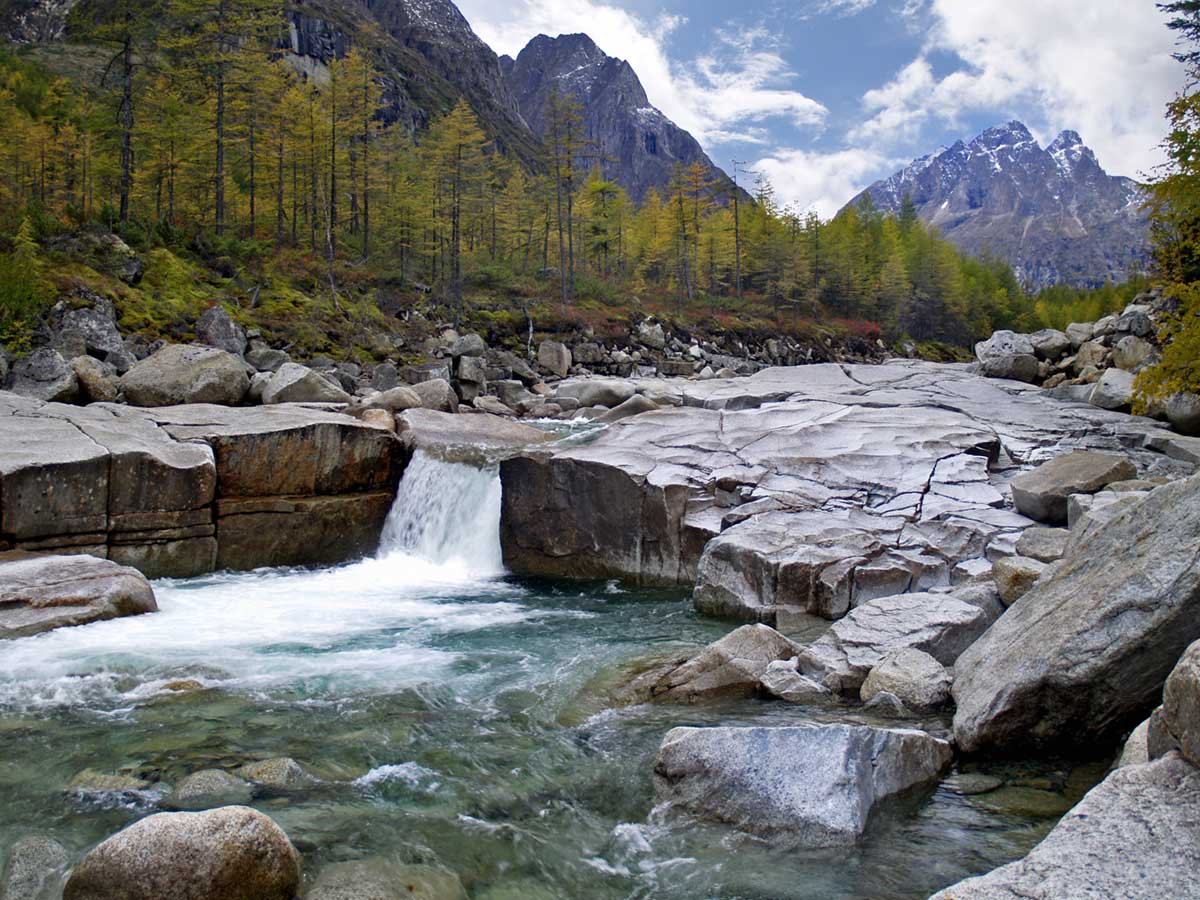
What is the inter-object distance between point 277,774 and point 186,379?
1523cm

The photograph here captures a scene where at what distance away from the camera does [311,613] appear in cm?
1113

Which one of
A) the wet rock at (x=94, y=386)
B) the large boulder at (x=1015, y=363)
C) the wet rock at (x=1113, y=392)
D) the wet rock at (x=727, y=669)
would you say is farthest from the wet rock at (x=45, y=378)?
the large boulder at (x=1015, y=363)

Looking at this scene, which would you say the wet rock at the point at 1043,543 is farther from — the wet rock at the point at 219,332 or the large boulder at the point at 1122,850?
the wet rock at the point at 219,332

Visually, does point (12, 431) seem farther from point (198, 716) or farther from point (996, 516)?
point (996, 516)

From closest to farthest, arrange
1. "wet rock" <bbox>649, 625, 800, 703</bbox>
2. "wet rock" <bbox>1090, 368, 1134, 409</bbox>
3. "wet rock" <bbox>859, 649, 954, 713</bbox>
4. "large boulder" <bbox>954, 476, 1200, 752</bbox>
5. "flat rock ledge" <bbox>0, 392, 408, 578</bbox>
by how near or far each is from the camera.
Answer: "large boulder" <bbox>954, 476, 1200, 752</bbox> < "wet rock" <bbox>859, 649, 954, 713</bbox> < "wet rock" <bbox>649, 625, 800, 703</bbox> < "flat rock ledge" <bbox>0, 392, 408, 578</bbox> < "wet rock" <bbox>1090, 368, 1134, 409</bbox>

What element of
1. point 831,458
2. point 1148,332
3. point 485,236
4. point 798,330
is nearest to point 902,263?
point 798,330

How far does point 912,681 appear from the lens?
6723mm

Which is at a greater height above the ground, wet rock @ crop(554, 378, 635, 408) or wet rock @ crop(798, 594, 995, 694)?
wet rock @ crop(554, 378, 635, 408)

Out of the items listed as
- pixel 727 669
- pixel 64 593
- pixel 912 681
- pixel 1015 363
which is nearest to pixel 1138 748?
pixel 912 681

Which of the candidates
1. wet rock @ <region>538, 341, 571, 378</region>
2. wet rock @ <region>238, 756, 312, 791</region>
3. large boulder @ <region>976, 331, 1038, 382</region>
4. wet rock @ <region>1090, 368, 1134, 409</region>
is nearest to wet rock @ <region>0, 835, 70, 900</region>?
wet rock @ <region>238, 756, 312, 791</region>

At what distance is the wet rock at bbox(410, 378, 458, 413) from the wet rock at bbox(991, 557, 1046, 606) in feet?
50.7

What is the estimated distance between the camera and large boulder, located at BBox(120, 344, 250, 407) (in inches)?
706

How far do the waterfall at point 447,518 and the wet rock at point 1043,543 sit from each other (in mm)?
8582

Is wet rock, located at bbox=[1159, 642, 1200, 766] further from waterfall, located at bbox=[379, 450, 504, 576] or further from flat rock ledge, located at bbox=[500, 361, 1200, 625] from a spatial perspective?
waterfall, located at bbox=[379, 450, 504, 576]
